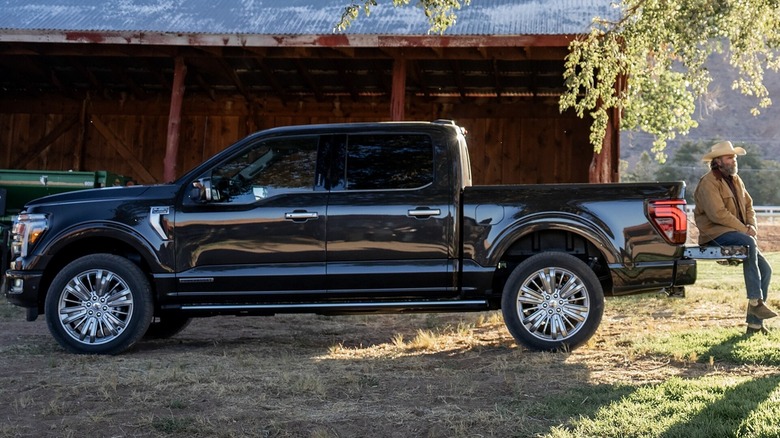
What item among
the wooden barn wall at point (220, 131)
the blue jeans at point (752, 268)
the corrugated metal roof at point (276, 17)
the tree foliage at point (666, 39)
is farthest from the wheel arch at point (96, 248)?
the wooden barn wall at point (220, 131)

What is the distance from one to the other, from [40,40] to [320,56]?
4.54 m

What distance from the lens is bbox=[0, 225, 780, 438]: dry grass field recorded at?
16.5ft

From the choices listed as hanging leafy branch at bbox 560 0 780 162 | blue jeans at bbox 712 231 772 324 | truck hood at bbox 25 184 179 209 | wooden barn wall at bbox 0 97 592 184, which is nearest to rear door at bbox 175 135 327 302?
truck hood at bbox 25 184 179 209

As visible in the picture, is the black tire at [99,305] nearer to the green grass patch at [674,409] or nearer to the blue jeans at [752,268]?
the green grass patch at [674,409]

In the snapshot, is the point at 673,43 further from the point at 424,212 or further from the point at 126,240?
the point at 126,240

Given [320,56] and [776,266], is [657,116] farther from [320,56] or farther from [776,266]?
[320,56]

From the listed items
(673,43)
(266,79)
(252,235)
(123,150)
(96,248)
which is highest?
(266,79)

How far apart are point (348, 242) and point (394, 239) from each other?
0.39 meters

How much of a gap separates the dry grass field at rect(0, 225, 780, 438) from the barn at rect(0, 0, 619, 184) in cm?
616

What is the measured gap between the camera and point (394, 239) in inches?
290

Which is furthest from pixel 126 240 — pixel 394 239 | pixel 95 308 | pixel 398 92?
pixel 398 92

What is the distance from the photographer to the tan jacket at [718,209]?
808cm

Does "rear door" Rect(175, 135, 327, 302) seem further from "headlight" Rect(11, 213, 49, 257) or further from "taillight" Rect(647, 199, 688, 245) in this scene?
"taillight" Rect(647, 199, 688, 245)

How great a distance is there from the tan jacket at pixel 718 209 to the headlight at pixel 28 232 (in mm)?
5821
